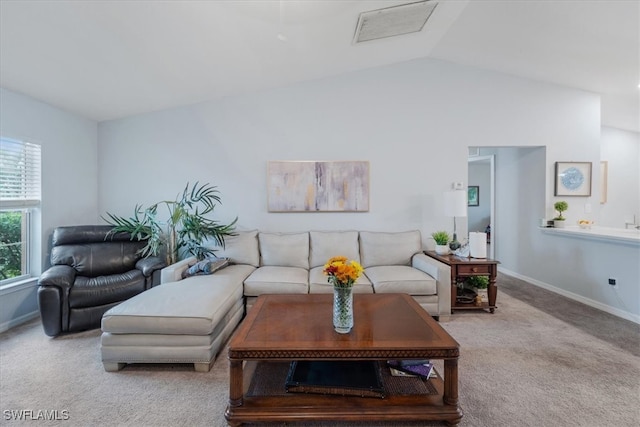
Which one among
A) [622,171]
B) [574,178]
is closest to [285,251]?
[574,178]

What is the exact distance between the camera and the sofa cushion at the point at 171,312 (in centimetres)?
204

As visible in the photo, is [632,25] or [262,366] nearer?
[262,366]

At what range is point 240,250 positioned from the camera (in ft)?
11.6

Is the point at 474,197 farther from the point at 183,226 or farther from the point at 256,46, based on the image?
the point at 183,226

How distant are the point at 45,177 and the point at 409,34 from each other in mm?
4392

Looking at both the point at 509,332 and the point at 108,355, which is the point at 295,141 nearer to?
the point at 108,355

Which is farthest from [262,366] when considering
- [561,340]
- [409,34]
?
[409,34]

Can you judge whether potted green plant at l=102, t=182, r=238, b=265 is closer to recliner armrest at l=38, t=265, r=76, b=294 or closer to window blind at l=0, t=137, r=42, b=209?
recliner armrest at l=38, t=265, r=76, b=294

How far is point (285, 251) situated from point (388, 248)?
1.27 m

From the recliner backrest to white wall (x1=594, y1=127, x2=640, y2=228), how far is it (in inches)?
283

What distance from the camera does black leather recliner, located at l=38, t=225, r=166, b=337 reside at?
2.59m

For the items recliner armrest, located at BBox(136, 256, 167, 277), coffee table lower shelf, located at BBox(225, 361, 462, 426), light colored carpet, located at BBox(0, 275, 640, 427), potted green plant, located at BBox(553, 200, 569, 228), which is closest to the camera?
coffee table lower shelf, located at BBox(225, 361, 462, 426)

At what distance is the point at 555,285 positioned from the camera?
12.7 ft

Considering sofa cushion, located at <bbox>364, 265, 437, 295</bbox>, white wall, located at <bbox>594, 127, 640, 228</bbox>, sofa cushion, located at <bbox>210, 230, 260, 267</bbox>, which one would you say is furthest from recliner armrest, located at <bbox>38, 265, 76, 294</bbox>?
white wall, located at <bbox>594, 127, 640, 228</bbox>
